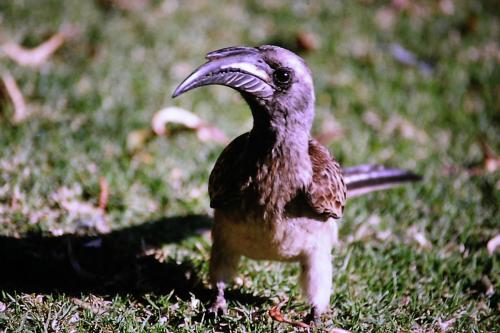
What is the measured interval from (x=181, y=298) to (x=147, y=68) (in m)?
3.46

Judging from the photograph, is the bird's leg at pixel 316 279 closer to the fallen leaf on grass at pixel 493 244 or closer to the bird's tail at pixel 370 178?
the bird's tail at pixel 370 178

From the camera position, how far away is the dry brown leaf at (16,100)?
5633 millimetres

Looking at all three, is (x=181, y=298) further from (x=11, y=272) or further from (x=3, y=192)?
(x=3, y=192)

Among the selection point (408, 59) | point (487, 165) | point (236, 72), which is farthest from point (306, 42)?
point (236, 72)

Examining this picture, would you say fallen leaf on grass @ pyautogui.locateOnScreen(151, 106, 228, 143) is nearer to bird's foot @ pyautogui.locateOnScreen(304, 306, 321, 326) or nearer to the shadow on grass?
the shadow on grass

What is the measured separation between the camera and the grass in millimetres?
4035

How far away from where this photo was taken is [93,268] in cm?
421

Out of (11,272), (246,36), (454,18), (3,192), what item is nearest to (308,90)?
(11,272)

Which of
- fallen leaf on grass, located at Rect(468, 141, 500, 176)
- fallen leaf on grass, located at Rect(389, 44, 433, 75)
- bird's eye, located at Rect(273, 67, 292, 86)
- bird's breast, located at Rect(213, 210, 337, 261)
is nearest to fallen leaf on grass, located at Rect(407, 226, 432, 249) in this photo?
fallen leaf on grass, located at Rect(468, 141, 500, 176)

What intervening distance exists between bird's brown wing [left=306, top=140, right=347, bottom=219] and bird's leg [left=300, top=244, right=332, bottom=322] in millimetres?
268

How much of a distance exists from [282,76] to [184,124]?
102 inches

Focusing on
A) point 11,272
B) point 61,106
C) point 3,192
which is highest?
point 61,106

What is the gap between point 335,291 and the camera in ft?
14.0

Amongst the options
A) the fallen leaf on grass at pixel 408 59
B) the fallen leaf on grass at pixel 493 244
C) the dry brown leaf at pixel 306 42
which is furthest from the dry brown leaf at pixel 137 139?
the fallen leaf on grass at pixel 408 59
